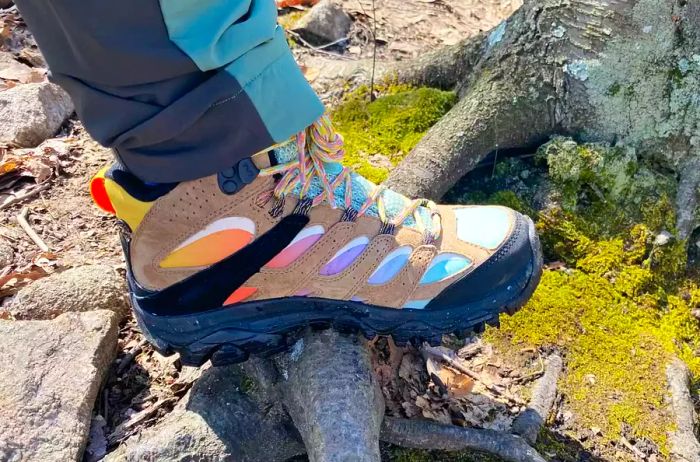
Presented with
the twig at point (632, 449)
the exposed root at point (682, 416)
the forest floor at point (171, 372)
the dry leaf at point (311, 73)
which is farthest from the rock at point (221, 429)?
the dry leaf at point (311, 73)

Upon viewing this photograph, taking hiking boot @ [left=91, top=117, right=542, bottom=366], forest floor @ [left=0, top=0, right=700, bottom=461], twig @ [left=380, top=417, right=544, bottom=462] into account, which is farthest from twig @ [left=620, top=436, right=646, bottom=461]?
hiking boot @ [left=91, top=117, right=542, bottom=366]

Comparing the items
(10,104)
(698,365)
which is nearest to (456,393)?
(698,365)

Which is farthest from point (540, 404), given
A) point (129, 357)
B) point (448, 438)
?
point (129, 357)

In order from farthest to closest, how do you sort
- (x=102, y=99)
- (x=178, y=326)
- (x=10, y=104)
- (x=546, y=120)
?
(x=10, y=104) < (x=546, y=120) < (x=178, y=326) < (x=102, y=99)

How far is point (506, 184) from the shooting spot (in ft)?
10.00

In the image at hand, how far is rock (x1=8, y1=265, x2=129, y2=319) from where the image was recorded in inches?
98.1

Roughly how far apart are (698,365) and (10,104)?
337 centimetres

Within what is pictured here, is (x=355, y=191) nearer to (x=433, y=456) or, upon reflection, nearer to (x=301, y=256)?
(x=301, y=256)

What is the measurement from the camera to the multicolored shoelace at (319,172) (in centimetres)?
188

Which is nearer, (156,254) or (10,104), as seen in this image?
(156,254)

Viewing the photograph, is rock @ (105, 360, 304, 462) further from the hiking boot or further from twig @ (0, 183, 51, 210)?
twig @ (0, 183, 51, 210)

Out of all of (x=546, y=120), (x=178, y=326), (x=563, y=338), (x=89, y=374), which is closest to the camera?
(x=178, y=326)

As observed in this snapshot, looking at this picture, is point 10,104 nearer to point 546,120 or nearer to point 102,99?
point 102,99

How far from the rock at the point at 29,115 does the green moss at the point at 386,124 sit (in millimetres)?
1473
